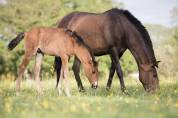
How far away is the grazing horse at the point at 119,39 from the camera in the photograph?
14703 millimetres

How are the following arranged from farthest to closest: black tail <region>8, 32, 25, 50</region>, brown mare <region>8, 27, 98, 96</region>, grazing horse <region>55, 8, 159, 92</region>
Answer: grazing horse <region>55, 8, 159, 92</region>
black tail <region>8, 32, 25, 50</region>
brown mare <region>8, 27, 98, 96</region>

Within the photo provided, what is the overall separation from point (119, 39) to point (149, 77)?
159cm

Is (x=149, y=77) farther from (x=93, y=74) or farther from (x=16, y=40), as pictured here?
(x=16, y=40)

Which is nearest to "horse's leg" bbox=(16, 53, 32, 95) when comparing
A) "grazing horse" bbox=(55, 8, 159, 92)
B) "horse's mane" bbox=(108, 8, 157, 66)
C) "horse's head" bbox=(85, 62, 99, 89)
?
"horse's head" bbox=(85, 62, 99, 89)

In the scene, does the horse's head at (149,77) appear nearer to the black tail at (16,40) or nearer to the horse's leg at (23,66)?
the horse's leg at (23,66)

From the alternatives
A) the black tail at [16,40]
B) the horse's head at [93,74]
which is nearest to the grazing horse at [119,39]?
the horse's head at [93,74]

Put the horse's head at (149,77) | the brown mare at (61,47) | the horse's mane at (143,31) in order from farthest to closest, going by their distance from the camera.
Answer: the horse's mane at (143,31), the horse's head at (149,77), the brown mare at (61,47)

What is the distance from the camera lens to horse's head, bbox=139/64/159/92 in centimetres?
1456

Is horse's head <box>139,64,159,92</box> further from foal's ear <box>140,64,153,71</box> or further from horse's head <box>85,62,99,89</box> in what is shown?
horse's head <box>85,62,99,89</box>

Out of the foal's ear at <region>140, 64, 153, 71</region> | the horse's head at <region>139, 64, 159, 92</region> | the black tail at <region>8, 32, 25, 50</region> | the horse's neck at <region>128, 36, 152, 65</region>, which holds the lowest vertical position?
the horse's head at <region>139, 64, 159, 92</region>

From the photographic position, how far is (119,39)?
15422 mm

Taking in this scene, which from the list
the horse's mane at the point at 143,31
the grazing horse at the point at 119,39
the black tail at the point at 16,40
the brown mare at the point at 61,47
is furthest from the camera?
the horse's mane at the point at 143,31

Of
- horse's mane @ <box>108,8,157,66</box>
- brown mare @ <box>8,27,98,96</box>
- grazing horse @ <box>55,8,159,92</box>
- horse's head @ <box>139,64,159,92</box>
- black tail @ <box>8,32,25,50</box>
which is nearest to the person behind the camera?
brown mare @ <box>8,27,98,96</box>

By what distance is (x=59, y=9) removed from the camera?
6247 cm
